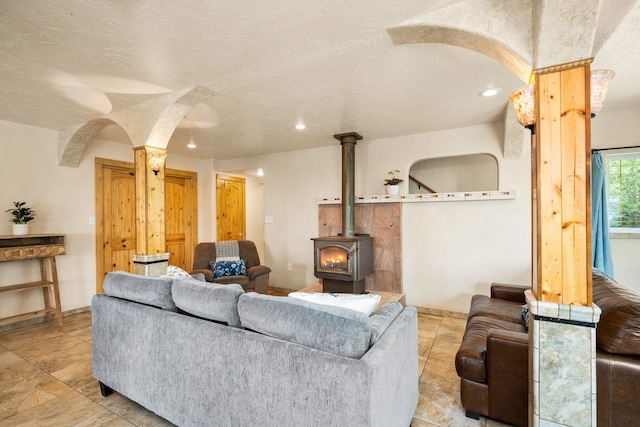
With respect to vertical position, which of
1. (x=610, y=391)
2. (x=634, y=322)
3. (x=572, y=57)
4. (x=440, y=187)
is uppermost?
(x=572, y=57)

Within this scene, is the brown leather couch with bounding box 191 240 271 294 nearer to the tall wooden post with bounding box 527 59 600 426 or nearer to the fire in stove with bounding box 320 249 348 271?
the fire in stove with bounding box 320 249 348 271

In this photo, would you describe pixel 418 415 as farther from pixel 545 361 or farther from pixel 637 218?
pixel 637 218

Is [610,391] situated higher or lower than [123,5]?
lower

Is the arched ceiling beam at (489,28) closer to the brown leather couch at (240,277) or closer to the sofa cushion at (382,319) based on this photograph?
the sofa cushion at (382,319)

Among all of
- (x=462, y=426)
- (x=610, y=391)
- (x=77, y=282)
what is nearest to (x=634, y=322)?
(x=610, y=391)

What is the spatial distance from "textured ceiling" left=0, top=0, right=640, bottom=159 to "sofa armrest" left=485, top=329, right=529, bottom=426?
1555 mm

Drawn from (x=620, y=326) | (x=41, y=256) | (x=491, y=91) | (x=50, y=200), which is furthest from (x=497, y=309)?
(x=50, y=200)

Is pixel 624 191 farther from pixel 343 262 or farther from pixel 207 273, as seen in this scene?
pixel 207 273

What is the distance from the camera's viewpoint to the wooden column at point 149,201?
2855 millimetres

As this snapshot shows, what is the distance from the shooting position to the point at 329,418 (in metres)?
1.25

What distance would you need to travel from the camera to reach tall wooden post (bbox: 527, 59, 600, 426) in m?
1.35

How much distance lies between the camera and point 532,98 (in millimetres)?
1554

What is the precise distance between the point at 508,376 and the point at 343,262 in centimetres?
230

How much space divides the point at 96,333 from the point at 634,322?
3190 millimetres
